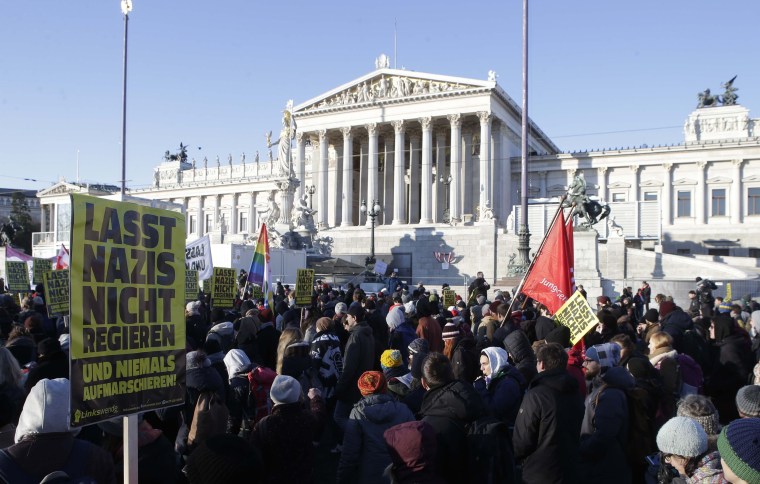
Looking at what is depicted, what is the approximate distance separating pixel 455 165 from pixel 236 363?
45490mm

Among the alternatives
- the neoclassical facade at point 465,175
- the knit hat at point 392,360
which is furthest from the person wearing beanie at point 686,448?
the neoclassical facade at point 465,175

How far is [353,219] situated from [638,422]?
5287 centimetres

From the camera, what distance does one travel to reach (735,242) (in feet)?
161

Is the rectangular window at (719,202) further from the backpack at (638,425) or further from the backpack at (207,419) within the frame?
the backpack at (207,419)

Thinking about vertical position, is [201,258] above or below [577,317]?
above

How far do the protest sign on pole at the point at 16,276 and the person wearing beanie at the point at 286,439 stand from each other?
12.8 meters

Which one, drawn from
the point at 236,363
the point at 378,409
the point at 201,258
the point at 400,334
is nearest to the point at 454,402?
the point at 378,409

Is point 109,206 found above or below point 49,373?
above

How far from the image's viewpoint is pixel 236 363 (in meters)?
5.93

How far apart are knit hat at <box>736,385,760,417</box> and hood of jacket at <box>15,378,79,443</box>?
A: 3.65m

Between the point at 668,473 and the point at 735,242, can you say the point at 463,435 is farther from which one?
the point at 735,242

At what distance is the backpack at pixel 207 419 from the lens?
15.4ft

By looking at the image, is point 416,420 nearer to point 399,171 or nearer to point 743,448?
point 743,448

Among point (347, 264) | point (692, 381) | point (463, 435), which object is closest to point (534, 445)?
point (463, 435)
